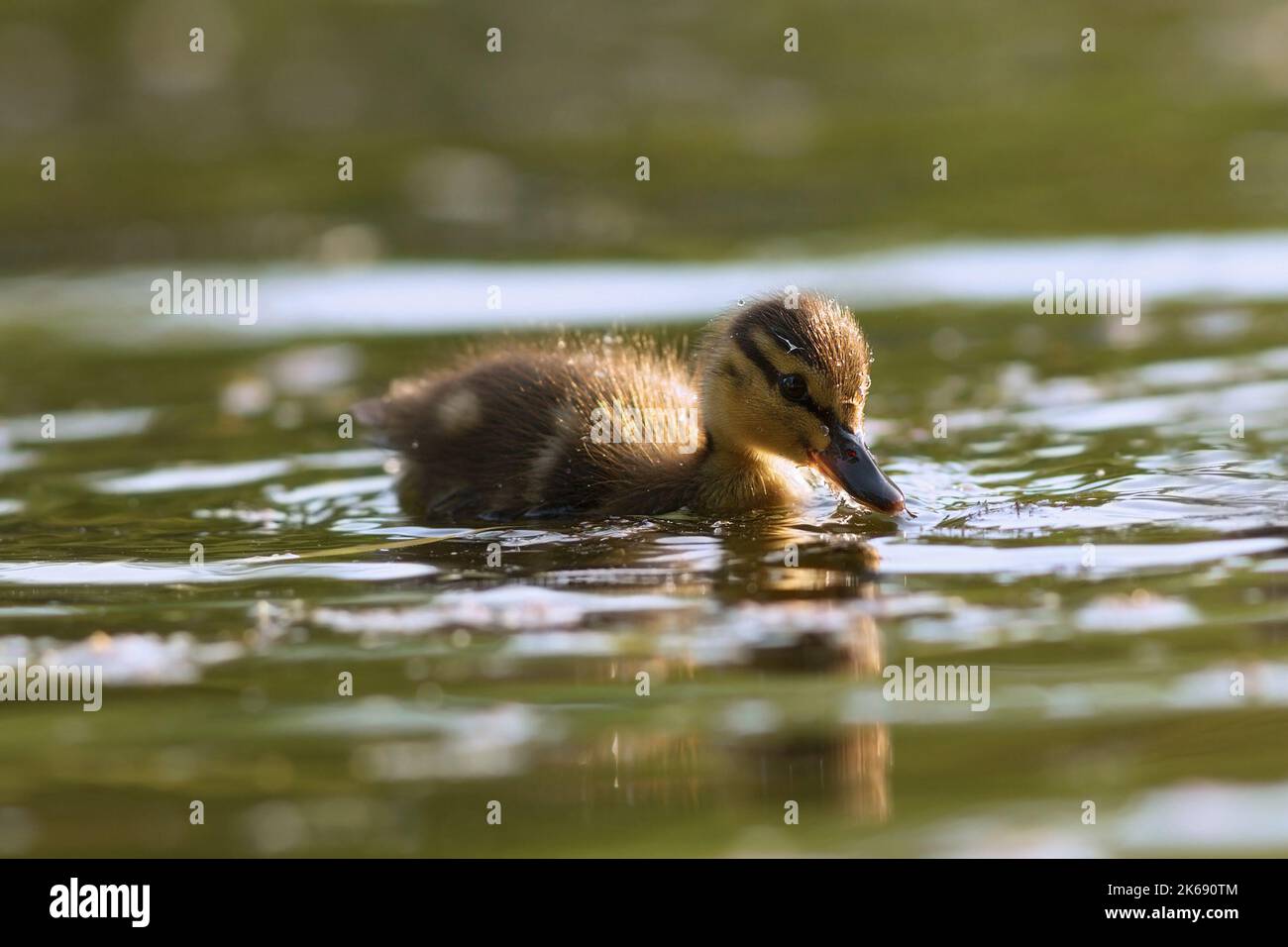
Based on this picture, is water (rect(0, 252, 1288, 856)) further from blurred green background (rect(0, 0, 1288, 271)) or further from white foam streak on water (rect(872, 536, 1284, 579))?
blurred green background (rect(0, 0, 1288, 271))

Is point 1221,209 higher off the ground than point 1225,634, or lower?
higher

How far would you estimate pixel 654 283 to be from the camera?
37.3ft

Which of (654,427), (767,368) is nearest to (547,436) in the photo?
(654,427)

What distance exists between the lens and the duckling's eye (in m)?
6.60

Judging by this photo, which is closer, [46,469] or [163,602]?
[163,602]

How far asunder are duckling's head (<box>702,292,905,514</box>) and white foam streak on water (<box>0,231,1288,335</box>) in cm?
346

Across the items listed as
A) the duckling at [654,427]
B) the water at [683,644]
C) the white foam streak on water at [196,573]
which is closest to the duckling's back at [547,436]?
the duckling at [654,427]

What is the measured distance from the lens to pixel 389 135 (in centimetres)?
1518

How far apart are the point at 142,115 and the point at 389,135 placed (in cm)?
200

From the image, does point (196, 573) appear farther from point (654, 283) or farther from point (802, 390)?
point (654, 283)

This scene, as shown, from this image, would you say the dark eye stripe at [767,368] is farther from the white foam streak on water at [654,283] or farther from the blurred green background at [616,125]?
the blurred green background at [616,125]

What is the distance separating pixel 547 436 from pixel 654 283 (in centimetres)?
448
